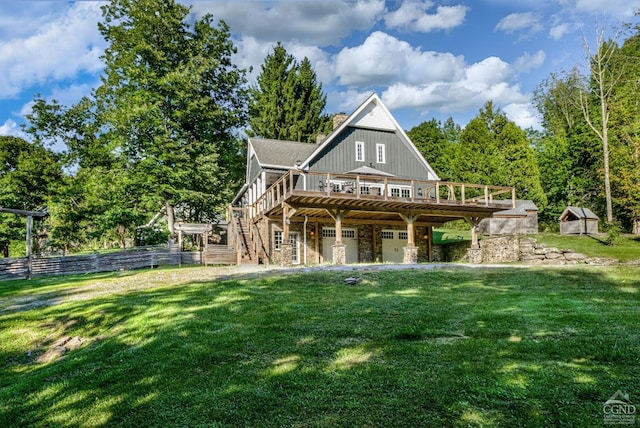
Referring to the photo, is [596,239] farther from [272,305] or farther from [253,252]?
[272,305]

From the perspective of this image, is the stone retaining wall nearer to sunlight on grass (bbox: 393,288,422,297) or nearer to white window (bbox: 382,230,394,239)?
white window (bbox: 382,230,394,239)

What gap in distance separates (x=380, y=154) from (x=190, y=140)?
14389 millimetres

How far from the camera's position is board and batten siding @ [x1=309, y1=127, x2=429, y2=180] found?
2420 centimetres

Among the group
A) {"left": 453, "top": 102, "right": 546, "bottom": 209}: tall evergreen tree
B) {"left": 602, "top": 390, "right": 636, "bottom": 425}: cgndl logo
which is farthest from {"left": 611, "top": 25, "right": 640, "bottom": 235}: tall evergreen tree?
{"left": 602, "top": 390, "right": 636, "bottom": 425}: cgndl logo

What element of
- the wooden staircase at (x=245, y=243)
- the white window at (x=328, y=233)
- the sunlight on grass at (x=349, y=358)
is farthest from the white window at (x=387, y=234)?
the sunlight on grass at (x=349, y=358)

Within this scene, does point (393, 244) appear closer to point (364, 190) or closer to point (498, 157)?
point (364, 190)

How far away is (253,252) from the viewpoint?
81.3ft

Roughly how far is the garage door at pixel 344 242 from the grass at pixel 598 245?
33.0 feet

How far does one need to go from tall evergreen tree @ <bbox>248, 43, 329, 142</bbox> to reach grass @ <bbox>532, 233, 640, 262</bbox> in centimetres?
2432

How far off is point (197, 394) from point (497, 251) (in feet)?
75.2

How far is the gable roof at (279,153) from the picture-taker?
2642cm

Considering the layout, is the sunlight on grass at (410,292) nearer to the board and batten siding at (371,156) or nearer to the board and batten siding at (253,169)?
the board and batten siding at (371,156)

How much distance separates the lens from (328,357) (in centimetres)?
566

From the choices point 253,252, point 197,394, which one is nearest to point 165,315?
point 197,394
